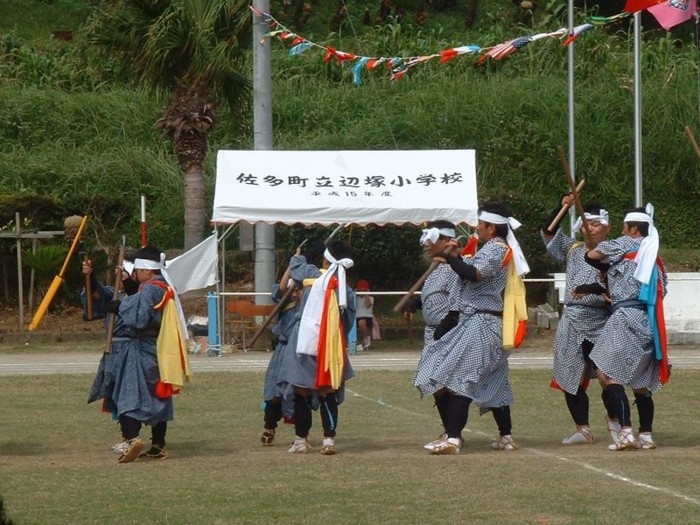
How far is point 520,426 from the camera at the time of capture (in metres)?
11.9

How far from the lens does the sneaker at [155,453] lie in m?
10.1

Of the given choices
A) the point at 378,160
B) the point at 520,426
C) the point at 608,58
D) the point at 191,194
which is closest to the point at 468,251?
the point at 520,426

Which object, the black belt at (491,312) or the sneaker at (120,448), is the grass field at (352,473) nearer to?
the sneaker at (120,448)

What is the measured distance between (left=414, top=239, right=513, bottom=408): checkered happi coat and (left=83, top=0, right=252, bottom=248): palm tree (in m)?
12.6

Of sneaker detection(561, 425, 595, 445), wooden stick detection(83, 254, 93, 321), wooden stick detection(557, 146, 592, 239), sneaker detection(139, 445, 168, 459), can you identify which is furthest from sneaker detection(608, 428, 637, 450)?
wooden stick detection(83, 254, 93, 321)

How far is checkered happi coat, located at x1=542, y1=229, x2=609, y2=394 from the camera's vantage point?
415 inches

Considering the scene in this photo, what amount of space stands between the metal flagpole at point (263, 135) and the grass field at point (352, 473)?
7.93 meters

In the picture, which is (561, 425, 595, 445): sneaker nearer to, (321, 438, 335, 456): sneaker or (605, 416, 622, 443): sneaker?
(605, 416, 622, 443): sneaker

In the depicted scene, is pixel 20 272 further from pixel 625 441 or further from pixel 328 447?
pixel 625 441

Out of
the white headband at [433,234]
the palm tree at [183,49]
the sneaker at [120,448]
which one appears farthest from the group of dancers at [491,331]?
the palm tree at [183,49]

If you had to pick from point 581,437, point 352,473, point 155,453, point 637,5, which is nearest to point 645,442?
point 581,437

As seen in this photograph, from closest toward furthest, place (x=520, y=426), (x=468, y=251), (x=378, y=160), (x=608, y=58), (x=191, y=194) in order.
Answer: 1. (x=468, y=251)
2. (x=520, y=426)
3. (x=378, y=160)
4. (x=191, y=194)
5. (x=608, y=58)

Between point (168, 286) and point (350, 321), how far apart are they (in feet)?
4.79

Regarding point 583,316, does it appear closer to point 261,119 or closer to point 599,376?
point 599,376
